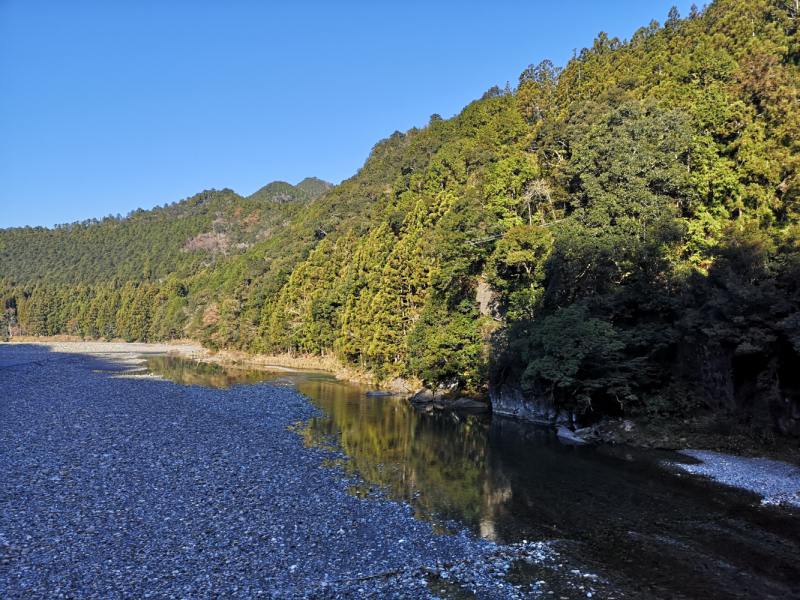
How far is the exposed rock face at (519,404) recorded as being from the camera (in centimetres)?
3353

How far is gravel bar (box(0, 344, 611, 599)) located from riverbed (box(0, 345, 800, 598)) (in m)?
0.06

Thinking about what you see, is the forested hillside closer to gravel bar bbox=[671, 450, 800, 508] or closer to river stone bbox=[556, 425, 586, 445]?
river stone bbox=[556, 425, 586, 445]

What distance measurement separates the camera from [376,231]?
215 ft

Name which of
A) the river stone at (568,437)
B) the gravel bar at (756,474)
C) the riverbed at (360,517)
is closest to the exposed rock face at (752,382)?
the gravel bar at (756,474)

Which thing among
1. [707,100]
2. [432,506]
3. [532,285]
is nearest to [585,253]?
[532,285]

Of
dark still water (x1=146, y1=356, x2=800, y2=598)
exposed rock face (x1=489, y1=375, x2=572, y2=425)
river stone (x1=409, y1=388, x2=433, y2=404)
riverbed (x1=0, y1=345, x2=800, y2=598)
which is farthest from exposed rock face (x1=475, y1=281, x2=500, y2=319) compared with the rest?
riverbed (x1=0, y1=345, x2=800, y2=598)

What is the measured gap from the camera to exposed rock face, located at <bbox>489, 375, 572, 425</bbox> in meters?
33.5

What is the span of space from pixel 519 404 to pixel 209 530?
86.4 ft

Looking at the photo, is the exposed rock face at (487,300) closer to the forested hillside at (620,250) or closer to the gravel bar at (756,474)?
the forested hillside at (620,250)

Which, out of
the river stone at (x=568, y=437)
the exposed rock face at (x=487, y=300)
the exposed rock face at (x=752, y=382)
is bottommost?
the river stone at (x=568, y=437)

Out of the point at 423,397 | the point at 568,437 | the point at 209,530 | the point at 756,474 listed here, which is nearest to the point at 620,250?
the point at 568,437

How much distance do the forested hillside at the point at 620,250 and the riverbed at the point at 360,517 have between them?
5.91 meters

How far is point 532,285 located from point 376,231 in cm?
3348

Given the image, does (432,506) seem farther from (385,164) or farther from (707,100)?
(385,164)
